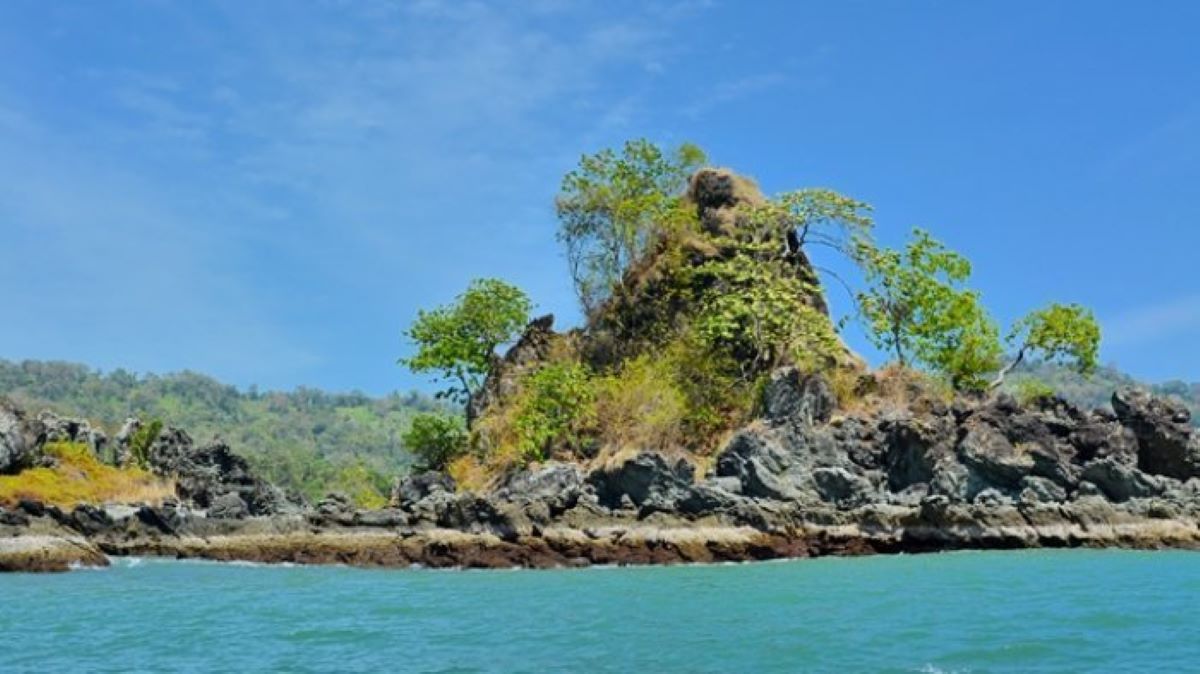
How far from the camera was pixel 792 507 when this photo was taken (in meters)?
34.8

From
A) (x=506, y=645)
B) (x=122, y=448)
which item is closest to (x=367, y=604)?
(x=506, y=645)

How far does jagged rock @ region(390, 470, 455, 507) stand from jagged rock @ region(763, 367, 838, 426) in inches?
451

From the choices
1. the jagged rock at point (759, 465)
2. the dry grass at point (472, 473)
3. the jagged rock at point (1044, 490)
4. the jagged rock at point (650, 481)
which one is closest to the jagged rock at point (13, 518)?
the dry grass at point (472, 473)

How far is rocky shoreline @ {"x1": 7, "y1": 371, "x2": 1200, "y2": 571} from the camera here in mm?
34375

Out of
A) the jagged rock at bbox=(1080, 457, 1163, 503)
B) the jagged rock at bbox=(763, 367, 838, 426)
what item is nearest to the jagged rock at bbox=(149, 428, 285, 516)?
the jagged rock at bbox=(763, 367, 838, 426)

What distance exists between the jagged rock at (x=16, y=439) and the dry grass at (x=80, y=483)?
18.7 inches

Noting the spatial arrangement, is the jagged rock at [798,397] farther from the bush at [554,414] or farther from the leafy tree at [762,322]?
the bush at [554,414]

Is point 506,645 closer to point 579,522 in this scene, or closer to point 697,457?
point 579,522

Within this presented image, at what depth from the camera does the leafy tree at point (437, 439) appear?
163 ft

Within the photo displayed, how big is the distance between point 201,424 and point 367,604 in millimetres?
149385

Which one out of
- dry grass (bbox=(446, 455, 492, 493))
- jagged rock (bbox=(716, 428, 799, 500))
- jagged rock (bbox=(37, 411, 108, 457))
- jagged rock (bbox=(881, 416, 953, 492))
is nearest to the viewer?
jagged rock (bbox=(716, 428, 799, 500))

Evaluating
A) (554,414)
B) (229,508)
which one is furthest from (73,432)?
(554,414)

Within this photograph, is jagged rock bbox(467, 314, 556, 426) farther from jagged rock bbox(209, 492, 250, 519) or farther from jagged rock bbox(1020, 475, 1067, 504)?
jagged rock bbox(1020, 475, 1067, 504)

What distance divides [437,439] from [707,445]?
12738 millimetres
